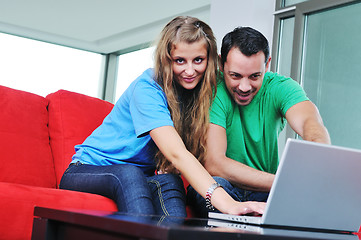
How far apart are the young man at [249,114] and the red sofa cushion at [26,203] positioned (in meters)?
0.40

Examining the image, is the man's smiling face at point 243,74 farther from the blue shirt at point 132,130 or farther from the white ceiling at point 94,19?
the white ceiling at point 94,19

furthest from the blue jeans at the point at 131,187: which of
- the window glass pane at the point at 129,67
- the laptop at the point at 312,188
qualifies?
the window glass pane at the point at 129,67

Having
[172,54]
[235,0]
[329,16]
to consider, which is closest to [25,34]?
[235,0]

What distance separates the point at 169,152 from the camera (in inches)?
55.9

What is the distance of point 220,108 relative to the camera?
1826mm

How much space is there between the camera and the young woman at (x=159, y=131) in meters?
1.46

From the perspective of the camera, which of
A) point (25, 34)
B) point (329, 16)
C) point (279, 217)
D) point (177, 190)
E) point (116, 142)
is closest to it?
point (279, 217)

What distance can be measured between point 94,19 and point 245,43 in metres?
4.79

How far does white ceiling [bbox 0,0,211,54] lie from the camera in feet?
18.6

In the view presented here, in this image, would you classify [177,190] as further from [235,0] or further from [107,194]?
[235,0]

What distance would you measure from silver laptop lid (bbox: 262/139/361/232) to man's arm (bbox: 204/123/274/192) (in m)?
0.63

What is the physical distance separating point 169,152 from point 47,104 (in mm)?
947

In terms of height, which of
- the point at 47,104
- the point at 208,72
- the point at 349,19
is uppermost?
the point at 349,19

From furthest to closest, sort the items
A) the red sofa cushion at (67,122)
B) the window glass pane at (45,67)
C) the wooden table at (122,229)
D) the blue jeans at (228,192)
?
the window glass pane at (45,67) < the red sofa cushion at (67,122) < the blue jeans at (228,192) < the wooden table at (122,229)
